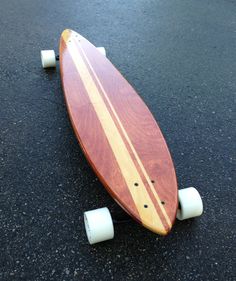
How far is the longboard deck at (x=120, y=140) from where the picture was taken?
1.07 m

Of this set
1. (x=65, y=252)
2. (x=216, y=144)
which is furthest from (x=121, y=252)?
(x=216, y=144)

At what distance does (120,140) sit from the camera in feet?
4.23

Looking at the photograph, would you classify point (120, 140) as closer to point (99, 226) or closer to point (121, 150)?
point (121, 150)

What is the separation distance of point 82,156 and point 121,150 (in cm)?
29

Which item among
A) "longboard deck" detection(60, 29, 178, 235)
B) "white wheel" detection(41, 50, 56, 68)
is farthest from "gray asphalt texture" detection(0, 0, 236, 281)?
"longboard deck" detection(60, 29, 178, 235)

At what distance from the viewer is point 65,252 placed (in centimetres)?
115

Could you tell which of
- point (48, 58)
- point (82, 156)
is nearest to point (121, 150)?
point (82, 156)

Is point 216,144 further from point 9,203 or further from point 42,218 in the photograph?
point 9,203

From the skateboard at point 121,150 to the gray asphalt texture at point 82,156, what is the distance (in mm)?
134

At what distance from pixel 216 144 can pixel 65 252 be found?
920mm

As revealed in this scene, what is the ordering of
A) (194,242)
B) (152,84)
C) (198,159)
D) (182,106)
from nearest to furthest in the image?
(194,242), (198,159), (182,106), (152,84)

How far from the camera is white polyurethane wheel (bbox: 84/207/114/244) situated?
3.58 ft

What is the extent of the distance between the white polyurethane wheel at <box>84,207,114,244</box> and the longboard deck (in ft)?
0.25

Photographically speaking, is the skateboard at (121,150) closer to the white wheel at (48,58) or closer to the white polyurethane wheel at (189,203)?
the white polyurethane wheel at (189,203)
